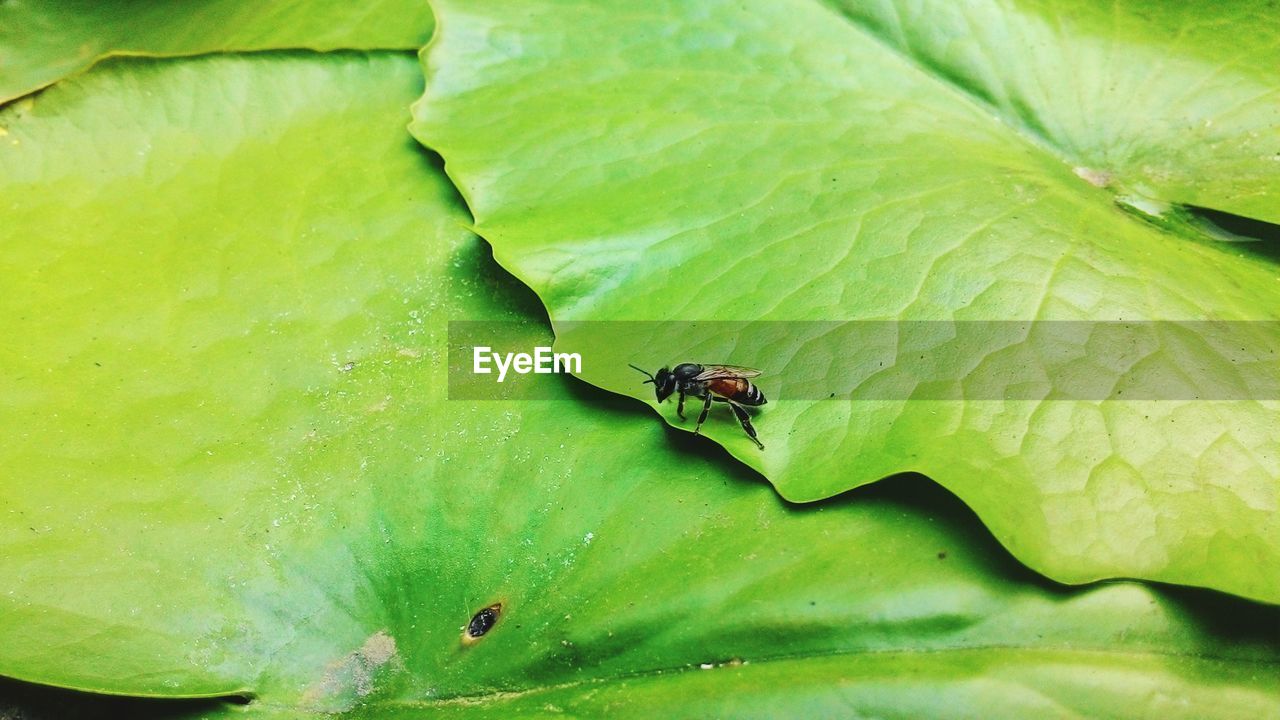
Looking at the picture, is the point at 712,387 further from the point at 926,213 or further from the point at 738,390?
the point at 926,213

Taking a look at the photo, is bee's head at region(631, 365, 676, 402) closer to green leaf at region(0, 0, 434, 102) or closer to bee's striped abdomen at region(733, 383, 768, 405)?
bee's striped abdomen at region(733, 383, 768, 405)

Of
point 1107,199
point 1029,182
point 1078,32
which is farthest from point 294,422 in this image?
point 1078,32

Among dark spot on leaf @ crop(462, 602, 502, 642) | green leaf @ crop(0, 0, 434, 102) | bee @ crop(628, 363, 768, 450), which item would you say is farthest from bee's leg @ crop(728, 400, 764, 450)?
green leaf @ crop(0, 0, 434, 102)

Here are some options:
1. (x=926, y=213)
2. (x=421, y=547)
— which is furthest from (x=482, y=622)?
(x=926, y=213)

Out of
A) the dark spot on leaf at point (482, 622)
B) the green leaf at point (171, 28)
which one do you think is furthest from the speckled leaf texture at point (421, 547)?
the green leaf at point (171, 28)

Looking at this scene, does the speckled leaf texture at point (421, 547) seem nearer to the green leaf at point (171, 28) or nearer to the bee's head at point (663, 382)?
the bee's head at point (663, 382)

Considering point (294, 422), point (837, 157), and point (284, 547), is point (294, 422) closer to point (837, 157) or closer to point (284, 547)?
point (284, 547)
